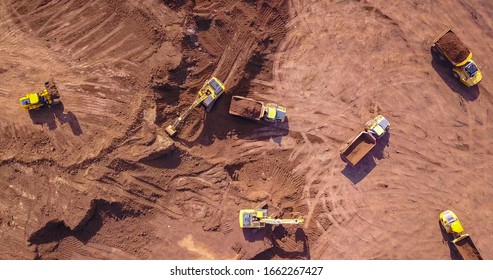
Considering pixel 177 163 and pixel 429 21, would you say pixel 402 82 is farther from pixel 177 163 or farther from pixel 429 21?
pixel 177 163

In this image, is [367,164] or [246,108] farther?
[367,164]

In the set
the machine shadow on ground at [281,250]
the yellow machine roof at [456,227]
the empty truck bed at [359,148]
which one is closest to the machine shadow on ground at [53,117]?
the machine shadow on ground at [281,250]

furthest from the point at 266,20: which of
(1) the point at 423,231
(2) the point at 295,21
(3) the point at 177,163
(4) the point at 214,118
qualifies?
(1) the point at 423,231

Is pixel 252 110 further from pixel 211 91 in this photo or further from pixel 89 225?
pixel 89 225

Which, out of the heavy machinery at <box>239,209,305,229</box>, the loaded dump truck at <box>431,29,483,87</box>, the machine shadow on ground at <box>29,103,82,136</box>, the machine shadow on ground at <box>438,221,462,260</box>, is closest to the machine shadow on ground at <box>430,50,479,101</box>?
the loaded dump truck at <box>431,29,483,87</box>

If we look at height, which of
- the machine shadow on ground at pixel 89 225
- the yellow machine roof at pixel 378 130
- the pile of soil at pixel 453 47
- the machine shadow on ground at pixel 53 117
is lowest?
the machine shadow on ground at pixel 89 225

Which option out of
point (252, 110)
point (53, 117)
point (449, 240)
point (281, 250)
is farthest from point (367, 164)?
point (53, 117)

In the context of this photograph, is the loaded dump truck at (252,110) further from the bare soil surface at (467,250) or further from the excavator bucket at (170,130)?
the bare soil surface at (467,250)
